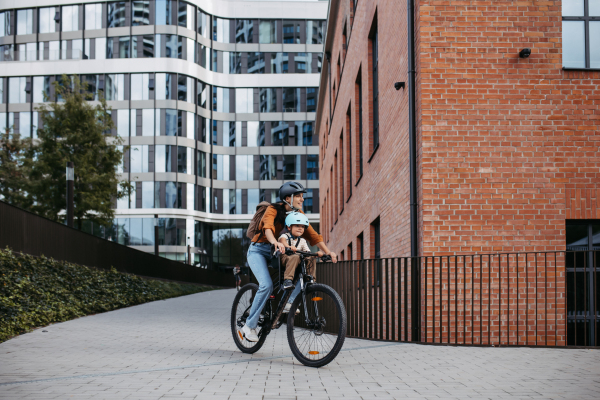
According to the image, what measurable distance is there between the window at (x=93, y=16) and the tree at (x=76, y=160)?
25.1 m

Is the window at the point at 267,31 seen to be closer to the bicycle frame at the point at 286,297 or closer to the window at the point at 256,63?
the window at the point at 256,63

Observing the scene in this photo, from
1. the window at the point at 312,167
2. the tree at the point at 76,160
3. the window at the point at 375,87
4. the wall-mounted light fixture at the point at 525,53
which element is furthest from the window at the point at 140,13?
the wall-mounted light fixture at the point at 525,53

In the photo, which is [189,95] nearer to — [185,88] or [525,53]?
[185,88]

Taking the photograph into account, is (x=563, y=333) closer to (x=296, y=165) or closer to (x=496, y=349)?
(x=496, y=349)

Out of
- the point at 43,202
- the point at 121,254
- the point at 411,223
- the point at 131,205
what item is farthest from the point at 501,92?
the point at 131,205

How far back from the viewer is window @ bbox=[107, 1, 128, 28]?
51.6m

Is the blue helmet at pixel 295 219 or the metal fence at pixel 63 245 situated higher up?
the blue helmet at pixel 295 219

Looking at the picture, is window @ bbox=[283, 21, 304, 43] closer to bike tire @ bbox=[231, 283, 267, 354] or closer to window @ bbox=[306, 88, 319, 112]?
window @ bbox=[306, 88, 319, 112]

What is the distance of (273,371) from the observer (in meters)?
6.02

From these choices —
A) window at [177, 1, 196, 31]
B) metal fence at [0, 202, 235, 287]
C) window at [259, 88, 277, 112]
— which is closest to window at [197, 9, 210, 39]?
window at [177, 1, 196, 31]

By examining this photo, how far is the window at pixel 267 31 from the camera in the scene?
5662 cm

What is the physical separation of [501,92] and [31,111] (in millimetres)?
49140

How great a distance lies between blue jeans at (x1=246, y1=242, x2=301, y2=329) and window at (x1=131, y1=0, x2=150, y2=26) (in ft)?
159

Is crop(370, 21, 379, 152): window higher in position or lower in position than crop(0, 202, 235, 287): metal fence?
higher
